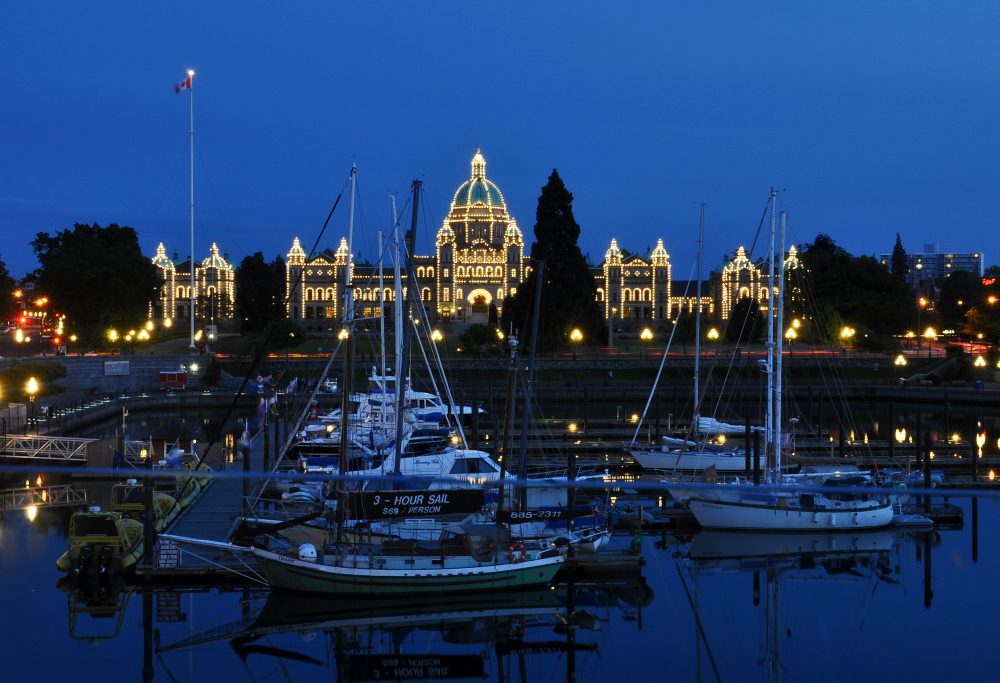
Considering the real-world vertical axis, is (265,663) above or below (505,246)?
below

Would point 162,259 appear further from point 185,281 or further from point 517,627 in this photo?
point 517,627

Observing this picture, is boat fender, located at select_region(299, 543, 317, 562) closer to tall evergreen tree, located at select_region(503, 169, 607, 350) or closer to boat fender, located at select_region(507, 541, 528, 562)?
boat fender, located at select_region(507, 541, 528, 562)

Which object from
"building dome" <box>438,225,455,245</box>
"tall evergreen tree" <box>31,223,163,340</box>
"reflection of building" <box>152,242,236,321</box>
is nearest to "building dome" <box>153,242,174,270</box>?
"reflection of building" <box>152,242,236,321</box>

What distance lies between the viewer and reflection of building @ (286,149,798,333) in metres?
144

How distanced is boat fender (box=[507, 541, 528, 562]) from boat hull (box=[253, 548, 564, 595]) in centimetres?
12

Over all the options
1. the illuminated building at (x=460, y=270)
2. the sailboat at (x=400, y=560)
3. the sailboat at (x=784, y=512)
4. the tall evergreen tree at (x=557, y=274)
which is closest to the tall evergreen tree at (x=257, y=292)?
the tall evergreen tree at (x=557, y=274)

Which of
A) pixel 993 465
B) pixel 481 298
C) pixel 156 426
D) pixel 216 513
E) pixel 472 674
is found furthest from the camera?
pixel 481 298

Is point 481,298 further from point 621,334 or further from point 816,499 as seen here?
point 816,499

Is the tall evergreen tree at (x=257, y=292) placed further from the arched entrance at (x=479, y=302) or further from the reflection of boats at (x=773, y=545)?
the reflection of boats at (x=773, y=545)

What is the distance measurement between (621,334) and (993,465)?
9102 centimetres

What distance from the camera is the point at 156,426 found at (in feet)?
196

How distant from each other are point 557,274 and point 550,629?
6128 centimetres

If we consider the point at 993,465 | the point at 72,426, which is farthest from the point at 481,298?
the point at 993,465

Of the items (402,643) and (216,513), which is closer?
(402,643)
